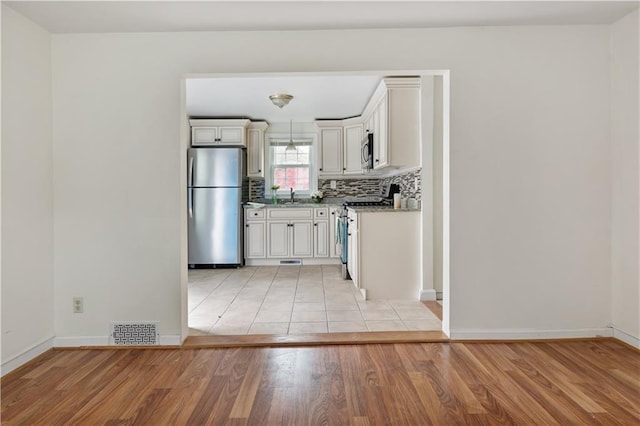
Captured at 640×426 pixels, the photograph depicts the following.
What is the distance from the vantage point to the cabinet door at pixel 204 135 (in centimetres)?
602

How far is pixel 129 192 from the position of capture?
8.98 feet

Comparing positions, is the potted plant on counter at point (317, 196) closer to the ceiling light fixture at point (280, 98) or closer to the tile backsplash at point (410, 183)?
the tile backsplash at point (410, 183)

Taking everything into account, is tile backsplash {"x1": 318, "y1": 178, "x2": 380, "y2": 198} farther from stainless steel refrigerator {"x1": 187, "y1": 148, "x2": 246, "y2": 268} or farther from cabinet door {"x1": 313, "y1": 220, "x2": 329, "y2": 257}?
stainless steel refrigerator {"x1": 187, "y1": 148, "x2": 246, "y2": 268}

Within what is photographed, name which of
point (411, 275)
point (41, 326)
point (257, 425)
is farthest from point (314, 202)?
point (257, 425)

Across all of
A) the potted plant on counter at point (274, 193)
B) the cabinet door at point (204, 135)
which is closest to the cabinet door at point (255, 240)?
the potted plant on counter at point (274, 193)

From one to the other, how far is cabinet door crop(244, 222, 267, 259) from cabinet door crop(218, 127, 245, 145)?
1.25m

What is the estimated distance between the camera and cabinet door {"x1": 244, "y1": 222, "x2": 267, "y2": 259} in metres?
5.92

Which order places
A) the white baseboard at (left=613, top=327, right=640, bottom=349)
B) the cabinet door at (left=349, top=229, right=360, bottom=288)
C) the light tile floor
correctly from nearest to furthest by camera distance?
1. the white baseboard at (left=613, top=327, right=640, bottom=349)
2. the light tile floor
3. the cabinet door at (left=349, top=229, right=360, bottom=288)

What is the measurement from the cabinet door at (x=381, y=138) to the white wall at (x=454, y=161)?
4.29 ft

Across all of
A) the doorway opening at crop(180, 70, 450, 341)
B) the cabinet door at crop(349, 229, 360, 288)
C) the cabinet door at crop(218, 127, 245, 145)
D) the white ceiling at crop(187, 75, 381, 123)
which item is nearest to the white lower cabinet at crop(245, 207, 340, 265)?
the doorway opening at crop(180, 70, 450, 341)

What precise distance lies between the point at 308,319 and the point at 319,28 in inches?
85.7

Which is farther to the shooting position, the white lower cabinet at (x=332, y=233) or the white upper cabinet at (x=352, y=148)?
the white upper cabinet at (x=352, y=148)

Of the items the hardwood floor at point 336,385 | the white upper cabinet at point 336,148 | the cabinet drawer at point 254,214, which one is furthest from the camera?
the white upper cabinet at point 336,148

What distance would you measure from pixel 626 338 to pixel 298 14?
116 inches
